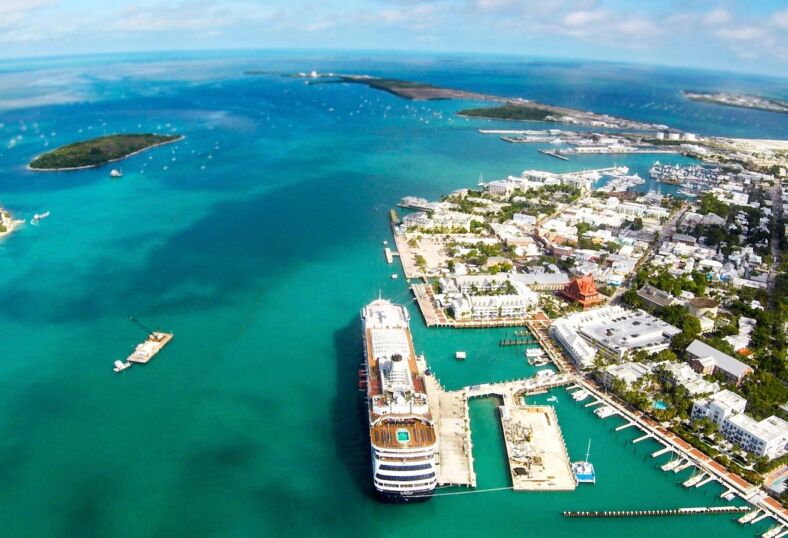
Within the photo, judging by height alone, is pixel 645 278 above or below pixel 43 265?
above

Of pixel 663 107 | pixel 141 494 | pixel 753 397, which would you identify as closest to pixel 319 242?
pixel 141 494

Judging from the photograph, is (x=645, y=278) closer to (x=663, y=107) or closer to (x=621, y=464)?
(x=621, y=464)

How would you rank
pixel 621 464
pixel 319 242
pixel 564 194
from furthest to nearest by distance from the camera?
pixel 564 194, pixel 319 242, pixel 621 464

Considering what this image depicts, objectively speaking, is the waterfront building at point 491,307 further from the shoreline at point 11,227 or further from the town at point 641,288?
the shoreline at point 11,227

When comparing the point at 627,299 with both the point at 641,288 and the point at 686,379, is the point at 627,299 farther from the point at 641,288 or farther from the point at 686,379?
the point at 686,379

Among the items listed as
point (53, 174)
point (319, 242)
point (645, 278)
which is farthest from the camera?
point (53, 174)

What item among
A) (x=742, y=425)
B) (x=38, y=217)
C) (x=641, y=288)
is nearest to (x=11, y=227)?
(x=38, y=217)
